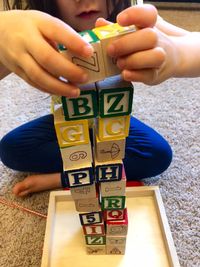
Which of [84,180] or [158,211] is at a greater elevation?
[84,180]

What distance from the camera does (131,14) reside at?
1.08ft

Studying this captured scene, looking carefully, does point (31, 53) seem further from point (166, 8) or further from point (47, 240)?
point (166, 8)

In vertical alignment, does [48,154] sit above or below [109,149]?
below

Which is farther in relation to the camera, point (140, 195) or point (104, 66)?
point (140, 195)

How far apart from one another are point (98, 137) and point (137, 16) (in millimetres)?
186

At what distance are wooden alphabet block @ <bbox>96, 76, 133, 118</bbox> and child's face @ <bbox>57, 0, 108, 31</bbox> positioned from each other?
14.2 inches

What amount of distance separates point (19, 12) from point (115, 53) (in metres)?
0.13

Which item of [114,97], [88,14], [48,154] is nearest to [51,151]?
[48,154]

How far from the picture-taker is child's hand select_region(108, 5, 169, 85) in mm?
335

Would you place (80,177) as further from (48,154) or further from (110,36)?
(48,154)

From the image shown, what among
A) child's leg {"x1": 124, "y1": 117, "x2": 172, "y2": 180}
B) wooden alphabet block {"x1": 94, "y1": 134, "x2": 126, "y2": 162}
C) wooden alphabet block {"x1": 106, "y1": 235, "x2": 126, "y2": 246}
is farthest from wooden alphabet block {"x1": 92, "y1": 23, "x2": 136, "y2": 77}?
child's leg {"x1": 124, "y1": 117, "x2": 172, "y2": 180}

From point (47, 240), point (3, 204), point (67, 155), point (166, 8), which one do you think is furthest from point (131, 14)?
point (166, 8)

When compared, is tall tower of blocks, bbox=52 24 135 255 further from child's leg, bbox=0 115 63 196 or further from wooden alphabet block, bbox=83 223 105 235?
child's leg, bbox=0 115 63 196

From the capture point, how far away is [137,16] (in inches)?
13.1
